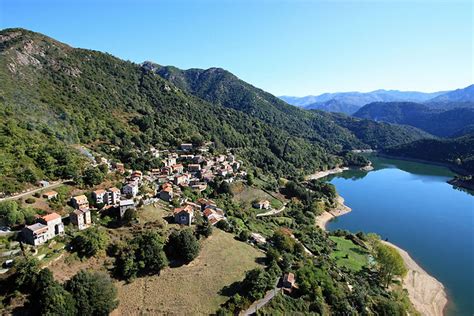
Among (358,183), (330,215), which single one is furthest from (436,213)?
(358,183)

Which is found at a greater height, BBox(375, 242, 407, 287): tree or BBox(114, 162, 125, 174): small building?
BBox(114, 162, 125, 174): small building

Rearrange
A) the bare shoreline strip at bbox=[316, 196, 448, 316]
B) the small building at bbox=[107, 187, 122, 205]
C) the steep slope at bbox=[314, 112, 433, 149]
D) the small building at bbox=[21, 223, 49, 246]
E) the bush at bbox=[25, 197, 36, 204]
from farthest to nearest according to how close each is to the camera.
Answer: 1. the steep slope at bbox=[314, 112, 433, 149]
2. the small building at bbox=[107, 187, 122, 205]
3. the bare shoreline strip at bbox=[316, 196, 448, 316]
4. the bush at bbox=[25, 197, 36, 204]
5. the small building at bbox=[21, 223, 49, 246]

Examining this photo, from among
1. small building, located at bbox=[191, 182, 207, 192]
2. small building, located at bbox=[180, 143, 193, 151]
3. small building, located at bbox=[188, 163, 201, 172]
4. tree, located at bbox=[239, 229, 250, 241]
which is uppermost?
small building, located at bbox=[180, 143, 193, 151]

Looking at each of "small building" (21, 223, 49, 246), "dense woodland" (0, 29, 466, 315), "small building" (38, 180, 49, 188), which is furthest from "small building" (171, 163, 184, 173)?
"small building" (21, 223, 49, 246)

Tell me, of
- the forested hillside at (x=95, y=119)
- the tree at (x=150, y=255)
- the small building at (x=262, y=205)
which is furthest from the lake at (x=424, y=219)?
the tree at (x=150, y=255)

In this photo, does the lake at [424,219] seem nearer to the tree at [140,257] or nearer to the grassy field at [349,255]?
the grassy field at [349,255]

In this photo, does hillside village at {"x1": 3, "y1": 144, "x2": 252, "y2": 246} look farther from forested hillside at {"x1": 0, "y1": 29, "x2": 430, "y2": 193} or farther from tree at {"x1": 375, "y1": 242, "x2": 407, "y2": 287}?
tree at {"x1": 375, "y1": 242, "x2": 407, "y2": 287}
